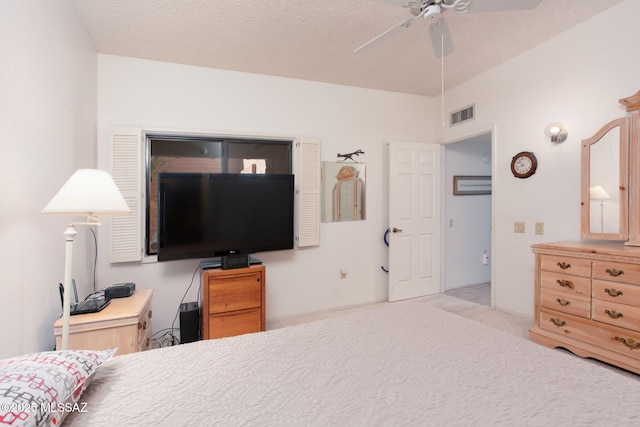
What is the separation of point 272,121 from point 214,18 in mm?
1206

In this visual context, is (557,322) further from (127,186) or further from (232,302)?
(127,186)

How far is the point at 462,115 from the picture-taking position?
3.97 meters

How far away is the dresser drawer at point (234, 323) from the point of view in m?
2.79

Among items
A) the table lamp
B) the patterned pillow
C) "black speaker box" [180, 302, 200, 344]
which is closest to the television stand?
"black speaker box" [180, 302, 200, 344]

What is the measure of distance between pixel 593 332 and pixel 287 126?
3.30 meters

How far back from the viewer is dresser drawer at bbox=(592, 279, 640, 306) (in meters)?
2.09

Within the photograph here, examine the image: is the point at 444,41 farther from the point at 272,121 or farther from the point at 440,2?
the point at 272,121

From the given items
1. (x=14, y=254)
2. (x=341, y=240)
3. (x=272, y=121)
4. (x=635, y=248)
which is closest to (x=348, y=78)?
(x=272, y=121)

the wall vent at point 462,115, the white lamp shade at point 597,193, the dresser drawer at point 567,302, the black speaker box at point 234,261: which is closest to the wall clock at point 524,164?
the white lamp shade at point 597,193

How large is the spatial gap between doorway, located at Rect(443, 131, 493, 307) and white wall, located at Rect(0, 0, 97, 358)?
4.16m

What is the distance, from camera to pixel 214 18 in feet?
8.02

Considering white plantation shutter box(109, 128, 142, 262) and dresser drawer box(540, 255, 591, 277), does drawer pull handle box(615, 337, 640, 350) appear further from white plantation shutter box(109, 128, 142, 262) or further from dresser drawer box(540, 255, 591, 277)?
white plantation shutter box(109, 128, 142, 262)

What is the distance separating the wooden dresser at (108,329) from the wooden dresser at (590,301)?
3.11 metres

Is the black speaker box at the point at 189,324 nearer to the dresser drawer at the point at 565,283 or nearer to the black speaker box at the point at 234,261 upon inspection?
the black speaker box at the point at 234,261
